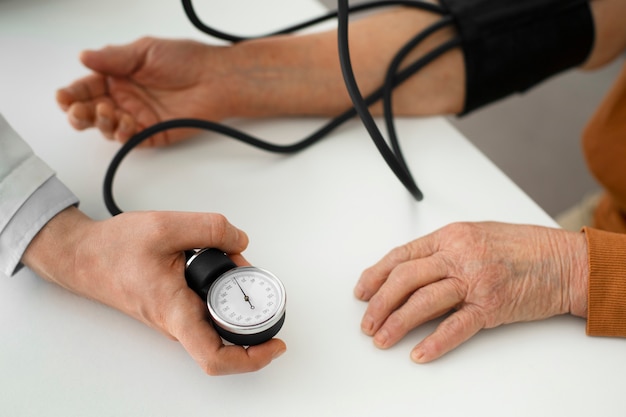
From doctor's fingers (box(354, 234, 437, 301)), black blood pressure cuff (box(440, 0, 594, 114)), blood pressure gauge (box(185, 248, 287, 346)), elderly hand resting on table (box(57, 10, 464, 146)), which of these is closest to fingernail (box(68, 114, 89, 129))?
elderly hand resting on table (box(57, 10, 464, 146))

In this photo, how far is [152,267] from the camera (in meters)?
0.64

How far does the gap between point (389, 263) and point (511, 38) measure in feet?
1.41

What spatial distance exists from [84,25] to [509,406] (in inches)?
33.9

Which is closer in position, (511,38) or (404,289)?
(404,289)

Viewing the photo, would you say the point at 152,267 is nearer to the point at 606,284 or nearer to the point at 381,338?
the point at 381,338

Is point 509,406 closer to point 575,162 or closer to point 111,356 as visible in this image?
point 111,356

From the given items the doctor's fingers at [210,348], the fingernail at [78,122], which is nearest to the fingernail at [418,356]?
the doctor's fingers at [210,348]

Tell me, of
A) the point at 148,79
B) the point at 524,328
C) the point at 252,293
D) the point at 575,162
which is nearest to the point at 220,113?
the point at 148,79

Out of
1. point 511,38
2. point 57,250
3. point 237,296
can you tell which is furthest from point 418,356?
point 511,38

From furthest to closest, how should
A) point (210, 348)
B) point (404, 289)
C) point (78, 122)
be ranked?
point (78, 122) < point (404, 289) < point (210, 348)

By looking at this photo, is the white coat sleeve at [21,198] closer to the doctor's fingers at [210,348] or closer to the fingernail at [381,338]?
the doctor's fingers at [210,348]

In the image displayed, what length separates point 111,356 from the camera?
654 millimetres

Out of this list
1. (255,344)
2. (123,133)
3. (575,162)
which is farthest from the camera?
(575,162)

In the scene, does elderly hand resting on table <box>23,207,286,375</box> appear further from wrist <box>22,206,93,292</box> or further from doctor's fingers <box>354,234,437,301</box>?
doctor's fingers <box>354,234,437,301</box>
